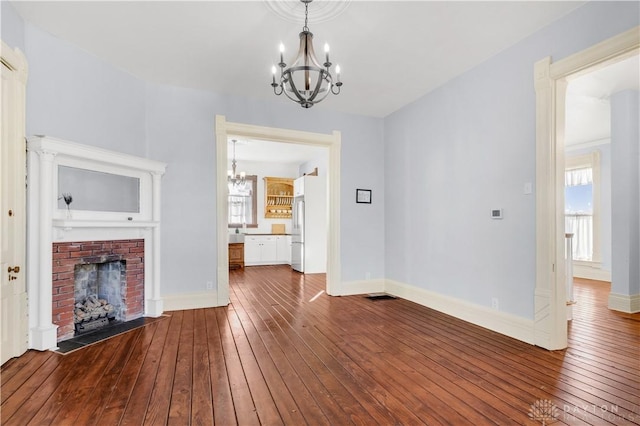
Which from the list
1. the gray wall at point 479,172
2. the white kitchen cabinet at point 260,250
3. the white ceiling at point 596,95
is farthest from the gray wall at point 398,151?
the white kitchen cabinet at point 260,250

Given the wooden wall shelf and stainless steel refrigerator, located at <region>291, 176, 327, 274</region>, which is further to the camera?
the wooden wall shelf

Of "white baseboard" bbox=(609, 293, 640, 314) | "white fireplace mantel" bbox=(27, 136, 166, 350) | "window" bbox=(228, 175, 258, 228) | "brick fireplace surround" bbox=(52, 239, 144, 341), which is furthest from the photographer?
"window" bbox=(228, 175, 258, 228)

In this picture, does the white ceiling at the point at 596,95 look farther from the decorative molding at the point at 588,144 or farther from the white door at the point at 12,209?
the white door at the point at 12,209

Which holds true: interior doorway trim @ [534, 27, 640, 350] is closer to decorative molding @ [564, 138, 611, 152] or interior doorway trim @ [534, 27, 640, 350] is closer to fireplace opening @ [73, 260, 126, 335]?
fireplace opening @ [73, 260, 126, 335]

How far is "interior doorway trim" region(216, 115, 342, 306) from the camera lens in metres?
4.61

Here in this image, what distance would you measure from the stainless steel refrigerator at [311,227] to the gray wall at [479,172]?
2.71 metres

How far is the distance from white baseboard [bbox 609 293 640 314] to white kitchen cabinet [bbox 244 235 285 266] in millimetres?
7100

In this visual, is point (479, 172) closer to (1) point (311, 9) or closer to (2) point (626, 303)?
(1) point (311, 9)

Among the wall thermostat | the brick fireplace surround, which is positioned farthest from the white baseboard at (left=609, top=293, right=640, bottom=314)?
the brick fireplace surround

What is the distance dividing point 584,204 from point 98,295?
9.12m

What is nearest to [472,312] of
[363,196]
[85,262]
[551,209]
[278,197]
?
[551,209]

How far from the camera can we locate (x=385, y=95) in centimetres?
471

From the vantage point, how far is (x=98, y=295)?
3777mm

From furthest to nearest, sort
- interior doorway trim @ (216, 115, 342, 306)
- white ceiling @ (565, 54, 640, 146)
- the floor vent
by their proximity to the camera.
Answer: the floor vent
interior doorway trim @ (216, 115, 342, 306)
white ceiling @ (565, 54, 640, 146)
